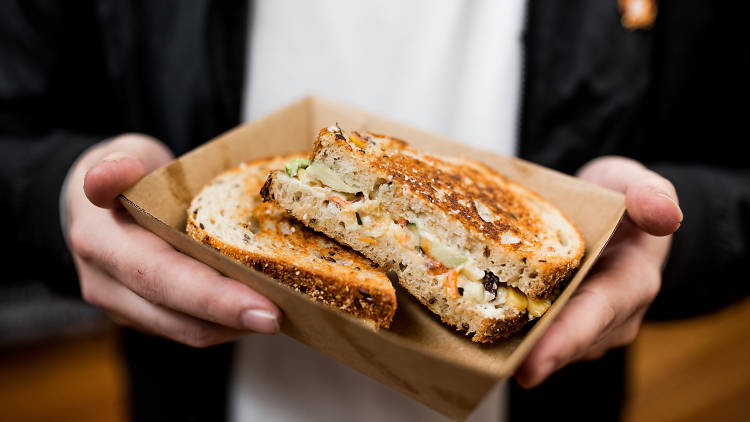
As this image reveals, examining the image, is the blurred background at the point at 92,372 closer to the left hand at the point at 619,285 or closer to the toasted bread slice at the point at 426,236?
the left hand at the point at 619,285

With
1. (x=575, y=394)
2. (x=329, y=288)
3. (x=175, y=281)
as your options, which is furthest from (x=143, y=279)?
(x=575, y=394)

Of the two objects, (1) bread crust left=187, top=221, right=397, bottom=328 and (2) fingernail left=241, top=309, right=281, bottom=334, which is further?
(1) bread crust left=187, top=221, right=397, bottom=328

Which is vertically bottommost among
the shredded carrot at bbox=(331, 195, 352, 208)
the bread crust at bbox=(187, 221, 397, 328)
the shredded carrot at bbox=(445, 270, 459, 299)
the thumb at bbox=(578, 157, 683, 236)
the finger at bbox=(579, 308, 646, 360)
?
the finger at bbox=(579, 308, 646, 360)

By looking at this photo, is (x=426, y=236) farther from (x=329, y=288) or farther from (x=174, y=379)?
(x=174, y=379)

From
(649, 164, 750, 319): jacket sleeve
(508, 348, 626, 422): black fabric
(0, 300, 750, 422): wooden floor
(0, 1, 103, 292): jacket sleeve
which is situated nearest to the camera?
(0, 1, 103, 292): jacket sleeve

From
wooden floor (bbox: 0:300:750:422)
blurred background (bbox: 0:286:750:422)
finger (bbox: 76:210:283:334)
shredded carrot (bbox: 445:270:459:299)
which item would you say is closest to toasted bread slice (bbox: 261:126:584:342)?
shredded carrot (bbox: 445:270:459:299)

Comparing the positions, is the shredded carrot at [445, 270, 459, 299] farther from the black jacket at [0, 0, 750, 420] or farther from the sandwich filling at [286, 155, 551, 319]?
the black jacket at [0, 0, 750, 420]

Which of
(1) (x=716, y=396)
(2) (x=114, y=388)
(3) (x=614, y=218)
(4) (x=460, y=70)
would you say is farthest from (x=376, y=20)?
(1) (x=716, y=396)
